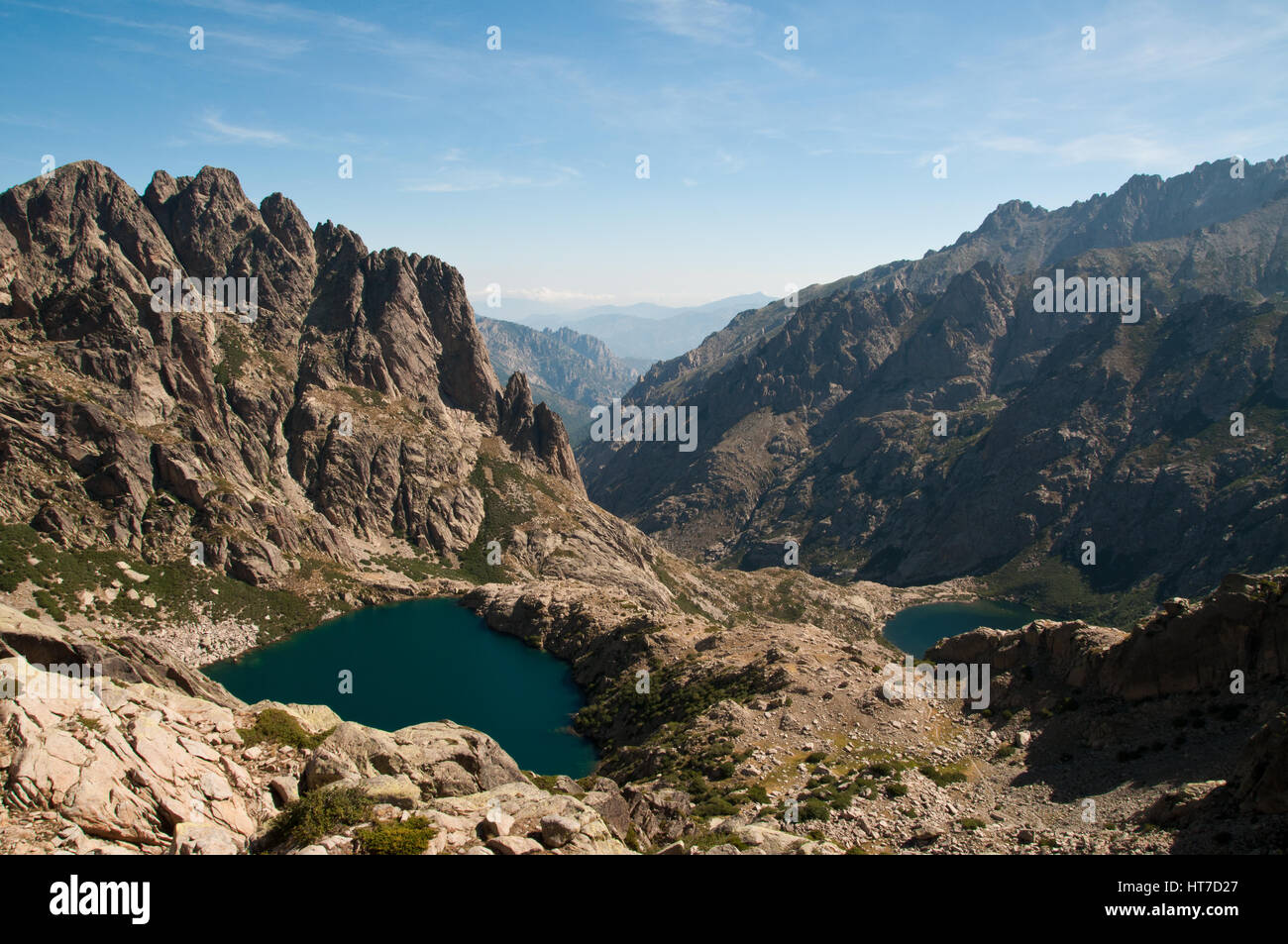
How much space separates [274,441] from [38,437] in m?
57.1

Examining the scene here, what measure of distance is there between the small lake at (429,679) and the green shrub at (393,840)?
65024 mm

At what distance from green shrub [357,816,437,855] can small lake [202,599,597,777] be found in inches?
2560

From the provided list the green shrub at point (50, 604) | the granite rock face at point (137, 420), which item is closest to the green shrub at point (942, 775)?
the green shrub at point (50, 604)

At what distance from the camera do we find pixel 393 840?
2464 cm

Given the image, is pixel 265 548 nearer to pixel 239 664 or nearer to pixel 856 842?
pixel 239 664

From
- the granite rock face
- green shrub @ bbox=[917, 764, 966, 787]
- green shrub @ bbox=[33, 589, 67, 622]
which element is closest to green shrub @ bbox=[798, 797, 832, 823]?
green shrub @ bbox=[917, 764, 966, 787]

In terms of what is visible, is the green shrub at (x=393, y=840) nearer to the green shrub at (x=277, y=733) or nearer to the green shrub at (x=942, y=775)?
the green shrub at (x=277, y=733)

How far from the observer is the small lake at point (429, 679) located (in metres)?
102

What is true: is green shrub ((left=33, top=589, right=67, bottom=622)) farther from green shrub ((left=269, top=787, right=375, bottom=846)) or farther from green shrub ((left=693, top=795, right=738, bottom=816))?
green shrub ((left=269, top=787, right=375, bottom=846))

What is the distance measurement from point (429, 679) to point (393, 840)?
10826 centimetres

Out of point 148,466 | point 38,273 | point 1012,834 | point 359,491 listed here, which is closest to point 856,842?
point 1012,834

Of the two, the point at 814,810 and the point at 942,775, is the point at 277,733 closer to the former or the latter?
the point at 814,810

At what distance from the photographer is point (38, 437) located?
5423 inches

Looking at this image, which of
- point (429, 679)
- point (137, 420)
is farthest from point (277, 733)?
point (137, 420)
